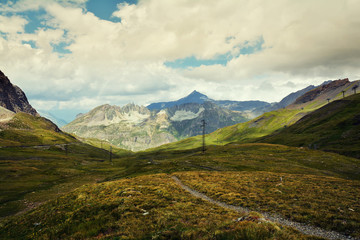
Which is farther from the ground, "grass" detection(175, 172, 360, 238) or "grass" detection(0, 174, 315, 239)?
"grass" detection(0, 174, 315, 239)

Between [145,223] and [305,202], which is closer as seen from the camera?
[145,223]

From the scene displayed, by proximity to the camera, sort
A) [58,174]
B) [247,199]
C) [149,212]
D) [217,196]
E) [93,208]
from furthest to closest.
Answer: [58,174] < [217,196] < [247,199] < [93,208] < [149,212]

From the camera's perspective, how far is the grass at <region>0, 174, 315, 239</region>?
44.0 feet

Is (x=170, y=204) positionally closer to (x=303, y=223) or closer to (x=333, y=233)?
(x=303, y=223)

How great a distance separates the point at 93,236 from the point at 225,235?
11784 millimetres

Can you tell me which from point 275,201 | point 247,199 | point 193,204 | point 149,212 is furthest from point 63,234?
point 275,201

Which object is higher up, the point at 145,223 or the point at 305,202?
the point at 145,223

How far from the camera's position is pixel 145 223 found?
1802 cm

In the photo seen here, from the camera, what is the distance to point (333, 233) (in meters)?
16.0

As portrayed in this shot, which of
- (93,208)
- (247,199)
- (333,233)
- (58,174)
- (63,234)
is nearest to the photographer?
(333,233)

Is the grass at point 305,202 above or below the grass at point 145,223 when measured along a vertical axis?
below

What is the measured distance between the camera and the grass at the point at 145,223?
1340 centimetres

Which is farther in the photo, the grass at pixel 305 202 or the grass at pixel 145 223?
the grass at pixel 305 202

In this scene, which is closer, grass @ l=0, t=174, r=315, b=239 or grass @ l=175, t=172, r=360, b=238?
grass @ l=0, t=174, r=315, b=239
